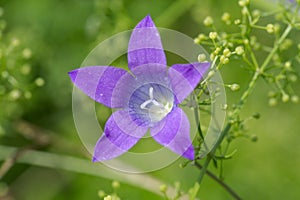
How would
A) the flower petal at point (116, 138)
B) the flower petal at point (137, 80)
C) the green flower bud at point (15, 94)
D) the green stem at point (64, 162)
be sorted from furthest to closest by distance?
the green stem at point (64, 162) < the green flower bud at point (15, 94) < the flower petal at point (137, 80) < the flower petal at point (116, 138)

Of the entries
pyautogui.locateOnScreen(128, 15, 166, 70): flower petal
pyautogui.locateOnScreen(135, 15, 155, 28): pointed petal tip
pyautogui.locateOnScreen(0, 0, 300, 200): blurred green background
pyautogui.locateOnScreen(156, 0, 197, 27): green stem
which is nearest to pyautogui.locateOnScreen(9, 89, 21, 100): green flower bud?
pyautogui.locateOnScreen(0, 0, 300, 200): blurred green background

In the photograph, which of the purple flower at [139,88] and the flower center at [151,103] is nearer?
the purple flower at [139,88]

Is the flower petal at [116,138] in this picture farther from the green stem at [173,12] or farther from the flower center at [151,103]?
the green stem at [173,12]

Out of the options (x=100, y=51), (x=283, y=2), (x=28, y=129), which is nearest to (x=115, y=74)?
(x=283, y=2)

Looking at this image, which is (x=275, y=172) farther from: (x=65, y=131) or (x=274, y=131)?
(x=65, y=131)

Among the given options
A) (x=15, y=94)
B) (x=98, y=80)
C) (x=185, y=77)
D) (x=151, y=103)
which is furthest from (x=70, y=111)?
(x=185, y=77)

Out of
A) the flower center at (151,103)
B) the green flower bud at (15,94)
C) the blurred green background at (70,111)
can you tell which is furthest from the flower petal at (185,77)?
the blurred green background at (70,111)

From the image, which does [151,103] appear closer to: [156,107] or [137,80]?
[156,107]
